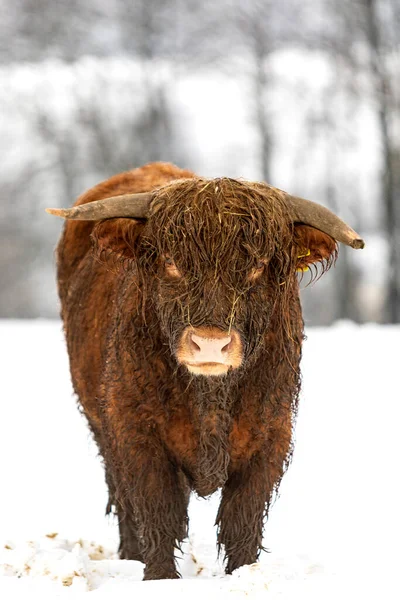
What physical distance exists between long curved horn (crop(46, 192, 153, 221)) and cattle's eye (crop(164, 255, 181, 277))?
250 millimetres

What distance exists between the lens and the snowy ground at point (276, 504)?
12.0 feet

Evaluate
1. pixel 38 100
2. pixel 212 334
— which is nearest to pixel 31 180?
pixel 38 100

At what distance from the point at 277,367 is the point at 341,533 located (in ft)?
5.56

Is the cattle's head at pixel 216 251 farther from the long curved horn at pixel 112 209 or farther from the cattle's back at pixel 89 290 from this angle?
the cattle's back at pixel 89 290

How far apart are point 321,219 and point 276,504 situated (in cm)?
310

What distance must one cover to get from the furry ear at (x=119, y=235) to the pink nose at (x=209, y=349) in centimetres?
68

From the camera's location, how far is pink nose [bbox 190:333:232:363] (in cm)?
336

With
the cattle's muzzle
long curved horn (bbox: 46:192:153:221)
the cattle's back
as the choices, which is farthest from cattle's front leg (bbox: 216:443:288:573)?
long curved horn (bbox: 46:192:153:221)

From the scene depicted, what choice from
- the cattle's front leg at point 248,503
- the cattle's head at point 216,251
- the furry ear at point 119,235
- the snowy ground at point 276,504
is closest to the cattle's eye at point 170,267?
the cattle's head at point 216,251

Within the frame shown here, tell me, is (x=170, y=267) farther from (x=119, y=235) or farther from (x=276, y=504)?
(x=276, y=504)

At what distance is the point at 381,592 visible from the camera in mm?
3457

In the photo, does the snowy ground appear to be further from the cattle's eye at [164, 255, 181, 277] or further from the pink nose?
the cattle's eye at [164, 255, 181, 277]

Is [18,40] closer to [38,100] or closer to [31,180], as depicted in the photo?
[38,100]

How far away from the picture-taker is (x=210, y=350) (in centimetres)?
336
